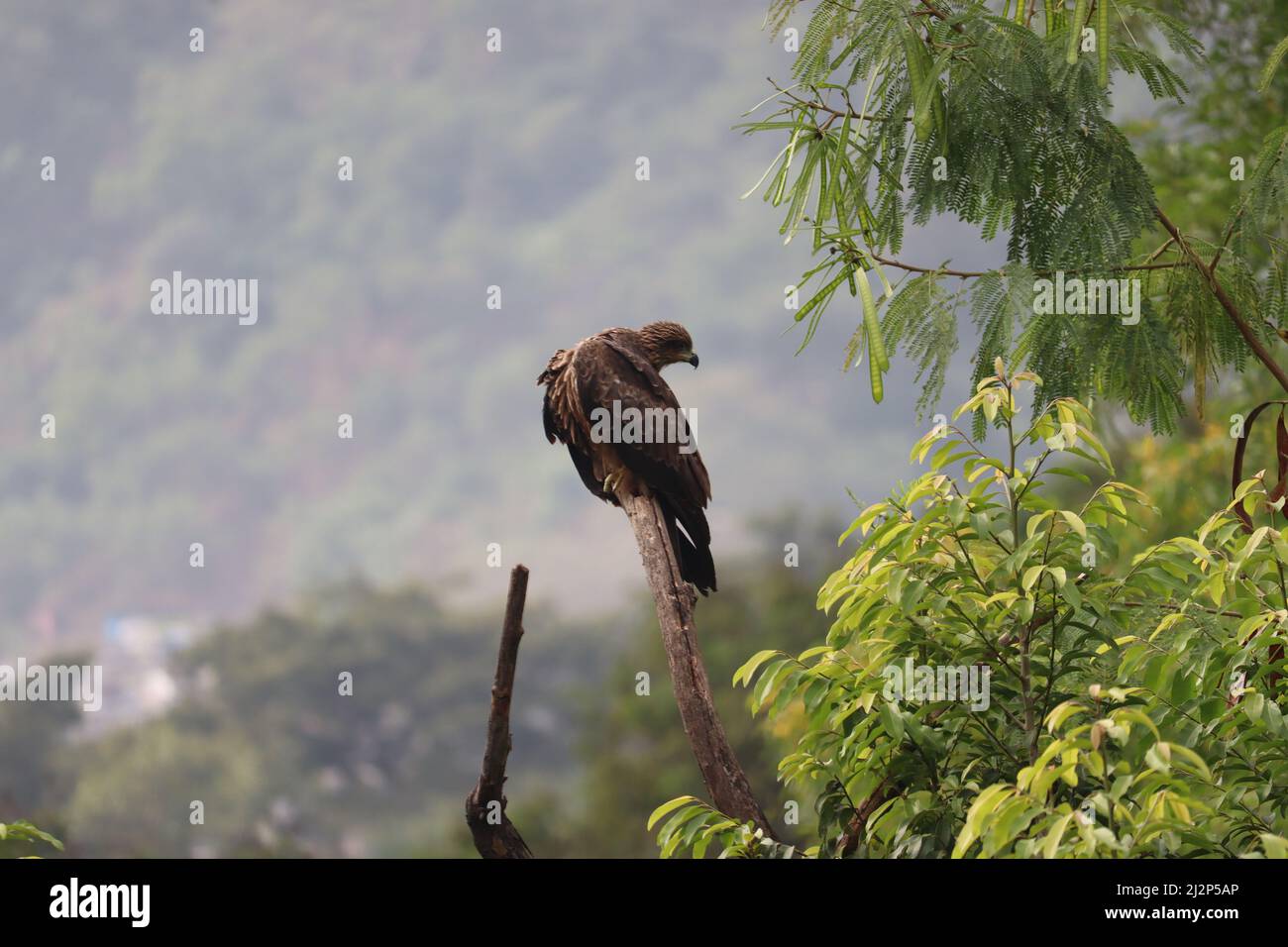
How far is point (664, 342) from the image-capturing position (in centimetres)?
468

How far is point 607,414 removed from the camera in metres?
4.04

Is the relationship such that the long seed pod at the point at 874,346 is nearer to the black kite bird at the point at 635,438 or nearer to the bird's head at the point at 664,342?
the black kite bird at the point at 635,438

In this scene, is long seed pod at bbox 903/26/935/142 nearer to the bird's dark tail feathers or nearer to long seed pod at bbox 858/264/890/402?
long seed pod at bbox 858/264/890/402

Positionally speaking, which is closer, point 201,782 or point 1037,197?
point 1037,197

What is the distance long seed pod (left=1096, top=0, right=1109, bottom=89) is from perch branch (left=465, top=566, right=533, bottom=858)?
176cm

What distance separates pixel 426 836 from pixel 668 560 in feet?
89.7

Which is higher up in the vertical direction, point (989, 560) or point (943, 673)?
point (989, 560)

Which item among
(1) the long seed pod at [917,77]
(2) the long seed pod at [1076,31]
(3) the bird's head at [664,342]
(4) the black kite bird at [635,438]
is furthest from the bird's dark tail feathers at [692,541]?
(2) the long seed pod at [1076,31]

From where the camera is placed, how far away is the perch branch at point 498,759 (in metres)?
2.78

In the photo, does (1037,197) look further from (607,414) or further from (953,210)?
(607,414)

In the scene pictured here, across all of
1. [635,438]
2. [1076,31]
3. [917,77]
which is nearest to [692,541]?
[635,438]
